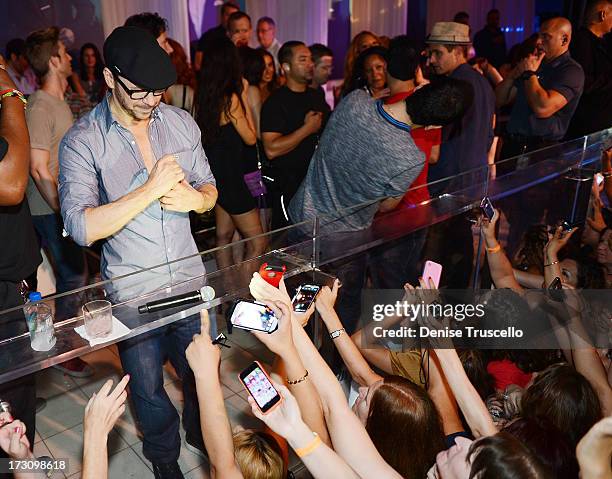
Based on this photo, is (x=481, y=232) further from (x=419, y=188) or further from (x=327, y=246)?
(x=327, y=246)

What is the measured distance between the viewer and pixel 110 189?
174 centimetres

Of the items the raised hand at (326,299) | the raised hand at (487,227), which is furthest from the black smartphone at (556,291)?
the raised hand at (326,299)

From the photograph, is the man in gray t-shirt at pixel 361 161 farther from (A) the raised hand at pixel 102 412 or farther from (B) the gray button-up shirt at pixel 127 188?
(A) the raised hand at pixel 102 412

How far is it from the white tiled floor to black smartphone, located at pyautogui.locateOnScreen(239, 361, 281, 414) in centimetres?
55

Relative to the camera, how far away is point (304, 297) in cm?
190

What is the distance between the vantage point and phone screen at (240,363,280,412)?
1357 millimetres

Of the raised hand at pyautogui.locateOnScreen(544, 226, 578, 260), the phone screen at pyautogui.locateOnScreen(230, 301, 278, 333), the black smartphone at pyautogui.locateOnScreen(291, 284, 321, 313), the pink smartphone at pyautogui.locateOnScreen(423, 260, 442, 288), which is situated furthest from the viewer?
the raised hand at pyautogui.locateOnScreen(544, 226, 578, 260)

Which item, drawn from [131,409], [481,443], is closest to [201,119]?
[131,409]

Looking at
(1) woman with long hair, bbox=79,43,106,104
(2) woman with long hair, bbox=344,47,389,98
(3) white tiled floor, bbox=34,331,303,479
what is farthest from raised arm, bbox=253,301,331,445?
(1) woman with long hair, bbox=79,43,106,104

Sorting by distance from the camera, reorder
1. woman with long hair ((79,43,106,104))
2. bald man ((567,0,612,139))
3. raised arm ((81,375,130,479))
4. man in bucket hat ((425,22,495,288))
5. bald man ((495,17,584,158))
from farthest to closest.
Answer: woman with long hair ((79,43,106,104)) < bald man ((567,0,612,139)) < bald man ((495,17,584,158)) < man in bucket hat ((425,22,495,288)) < raised arm ((81,375,130,479))

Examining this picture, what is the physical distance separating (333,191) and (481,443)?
1.28 meters

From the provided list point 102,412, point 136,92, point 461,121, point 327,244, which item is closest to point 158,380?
point 102,412

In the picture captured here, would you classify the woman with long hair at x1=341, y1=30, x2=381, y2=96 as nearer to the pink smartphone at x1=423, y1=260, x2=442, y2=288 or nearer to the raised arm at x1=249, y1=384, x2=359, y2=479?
the pink smartphone at x1=423, y1=260, x2=442, y2=288

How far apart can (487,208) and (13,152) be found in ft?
6.61
